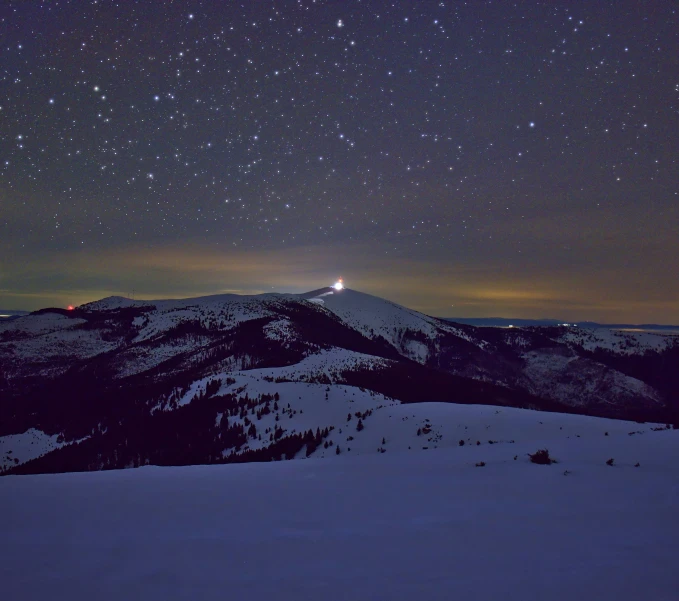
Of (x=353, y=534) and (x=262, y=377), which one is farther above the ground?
(x=353, y=534)

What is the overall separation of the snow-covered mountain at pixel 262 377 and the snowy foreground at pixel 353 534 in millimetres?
13340

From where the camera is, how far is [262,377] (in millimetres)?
41875

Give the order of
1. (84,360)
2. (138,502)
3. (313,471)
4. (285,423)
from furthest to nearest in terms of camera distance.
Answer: (84,360)
(285,423)
(313,471)
(138,502)

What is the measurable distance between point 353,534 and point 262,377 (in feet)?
126

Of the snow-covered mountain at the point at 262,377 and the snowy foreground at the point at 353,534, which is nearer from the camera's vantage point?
the snowy foreground at the point at 353,534

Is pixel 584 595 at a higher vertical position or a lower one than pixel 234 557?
higher

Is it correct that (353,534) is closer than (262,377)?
Yes

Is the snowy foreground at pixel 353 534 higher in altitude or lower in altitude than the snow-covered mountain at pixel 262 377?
higher

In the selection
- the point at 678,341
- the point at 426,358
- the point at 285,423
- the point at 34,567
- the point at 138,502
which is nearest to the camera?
the point at 34,567

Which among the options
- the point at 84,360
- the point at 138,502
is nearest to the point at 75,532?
the point at 138,502

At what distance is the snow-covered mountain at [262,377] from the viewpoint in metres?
28.0

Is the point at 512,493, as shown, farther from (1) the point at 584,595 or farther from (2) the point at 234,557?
(2) the point at 234,557

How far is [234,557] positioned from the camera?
4.23m

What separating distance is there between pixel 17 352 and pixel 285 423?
5225 inches
